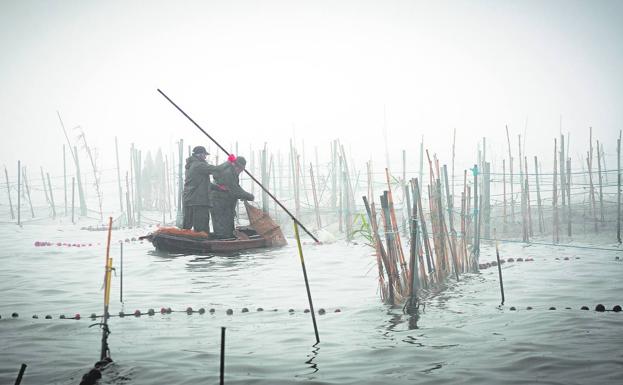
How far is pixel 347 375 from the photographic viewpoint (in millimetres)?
3539

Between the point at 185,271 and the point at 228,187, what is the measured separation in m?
3.49

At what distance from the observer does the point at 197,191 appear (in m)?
12.2

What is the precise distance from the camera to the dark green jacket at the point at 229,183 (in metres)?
12.2

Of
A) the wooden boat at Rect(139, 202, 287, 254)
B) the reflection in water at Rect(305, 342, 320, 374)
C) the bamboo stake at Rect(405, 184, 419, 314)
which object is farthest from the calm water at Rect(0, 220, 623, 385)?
the wooden boat at Rect(139, 202, 287, 254)

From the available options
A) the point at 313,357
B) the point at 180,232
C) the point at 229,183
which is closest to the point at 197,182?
the point at 229,183

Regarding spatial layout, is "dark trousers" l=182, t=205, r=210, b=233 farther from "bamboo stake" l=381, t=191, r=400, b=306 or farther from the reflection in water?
the reflection in water

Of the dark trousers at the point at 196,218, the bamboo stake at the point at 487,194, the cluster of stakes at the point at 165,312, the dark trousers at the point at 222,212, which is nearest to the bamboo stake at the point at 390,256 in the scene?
the cluster of stakes at the point at 165,312

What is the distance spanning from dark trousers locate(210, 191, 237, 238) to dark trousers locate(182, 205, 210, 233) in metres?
0.21

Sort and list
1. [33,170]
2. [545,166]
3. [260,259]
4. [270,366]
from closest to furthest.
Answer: [270,366] → [260,259] → [545,166] → [33,170]

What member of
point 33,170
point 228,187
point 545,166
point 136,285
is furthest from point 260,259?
point 33,170

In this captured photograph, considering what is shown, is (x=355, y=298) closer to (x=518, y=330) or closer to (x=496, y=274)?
(x=518, y=330)

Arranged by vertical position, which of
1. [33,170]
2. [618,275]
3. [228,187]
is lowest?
[618,275]

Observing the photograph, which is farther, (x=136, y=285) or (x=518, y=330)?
(x=136, y=285)

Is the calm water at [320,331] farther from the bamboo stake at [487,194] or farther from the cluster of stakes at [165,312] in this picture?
the bamboo stake at [487,194]
